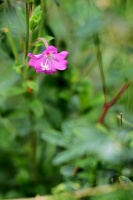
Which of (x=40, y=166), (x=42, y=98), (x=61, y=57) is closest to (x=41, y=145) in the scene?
(x=40, y=166)

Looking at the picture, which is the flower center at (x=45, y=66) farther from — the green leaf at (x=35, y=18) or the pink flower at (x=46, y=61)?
the green leaf at (x=35, y=18)

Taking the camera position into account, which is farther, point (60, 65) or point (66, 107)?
point (66, 107)

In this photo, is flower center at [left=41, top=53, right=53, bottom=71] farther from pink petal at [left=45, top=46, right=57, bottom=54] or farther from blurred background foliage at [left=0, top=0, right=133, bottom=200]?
blurred background foliage at [left=0, top=0, right=133, bottom=200]

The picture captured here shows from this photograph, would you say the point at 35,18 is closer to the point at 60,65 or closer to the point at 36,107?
the point at 60,65

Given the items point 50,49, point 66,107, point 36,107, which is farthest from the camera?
point 66,107

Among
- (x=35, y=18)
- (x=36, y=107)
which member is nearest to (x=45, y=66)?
(x=35, y=18)

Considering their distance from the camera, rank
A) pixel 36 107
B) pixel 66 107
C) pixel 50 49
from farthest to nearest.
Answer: pixel 66 107, pixel 36 107, pixel 50 49

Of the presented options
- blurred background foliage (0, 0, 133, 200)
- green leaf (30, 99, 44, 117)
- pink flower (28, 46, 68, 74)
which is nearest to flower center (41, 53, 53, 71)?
pink flower (28, 46, 68, 74)

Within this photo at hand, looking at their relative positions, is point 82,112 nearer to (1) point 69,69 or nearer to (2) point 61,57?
(1) point 69,69
